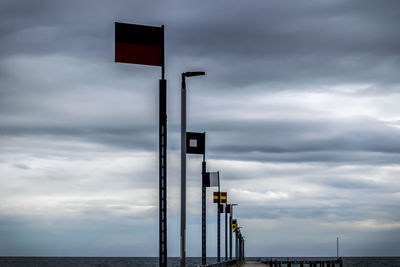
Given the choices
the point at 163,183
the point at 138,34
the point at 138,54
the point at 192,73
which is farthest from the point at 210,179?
the point at 163,183

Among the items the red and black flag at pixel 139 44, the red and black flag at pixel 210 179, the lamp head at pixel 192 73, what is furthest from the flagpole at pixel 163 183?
the red and black flag at pixel 210 179

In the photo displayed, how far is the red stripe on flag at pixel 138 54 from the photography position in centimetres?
2273

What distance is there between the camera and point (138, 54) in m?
23.0

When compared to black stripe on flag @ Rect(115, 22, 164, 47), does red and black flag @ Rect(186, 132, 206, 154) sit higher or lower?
lower

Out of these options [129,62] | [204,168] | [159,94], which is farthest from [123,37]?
[204,168]

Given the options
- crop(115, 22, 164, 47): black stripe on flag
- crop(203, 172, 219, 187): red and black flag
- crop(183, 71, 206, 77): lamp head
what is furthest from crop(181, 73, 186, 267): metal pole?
crop(203, 172, 219, 187): red and black flag

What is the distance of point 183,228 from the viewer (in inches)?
1006

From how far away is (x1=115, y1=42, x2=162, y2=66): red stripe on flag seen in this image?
22733mm

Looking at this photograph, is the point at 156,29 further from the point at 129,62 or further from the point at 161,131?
the point at 161,131

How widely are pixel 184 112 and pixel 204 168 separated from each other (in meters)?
21.0

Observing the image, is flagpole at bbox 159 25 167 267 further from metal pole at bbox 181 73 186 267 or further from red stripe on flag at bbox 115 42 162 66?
metal pole at bbox 181 73 186 267

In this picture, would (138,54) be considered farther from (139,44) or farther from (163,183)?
(163,183)

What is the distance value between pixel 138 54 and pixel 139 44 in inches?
13.7

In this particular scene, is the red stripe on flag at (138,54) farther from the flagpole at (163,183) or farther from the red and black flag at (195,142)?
the red and black flag at (195,142)
